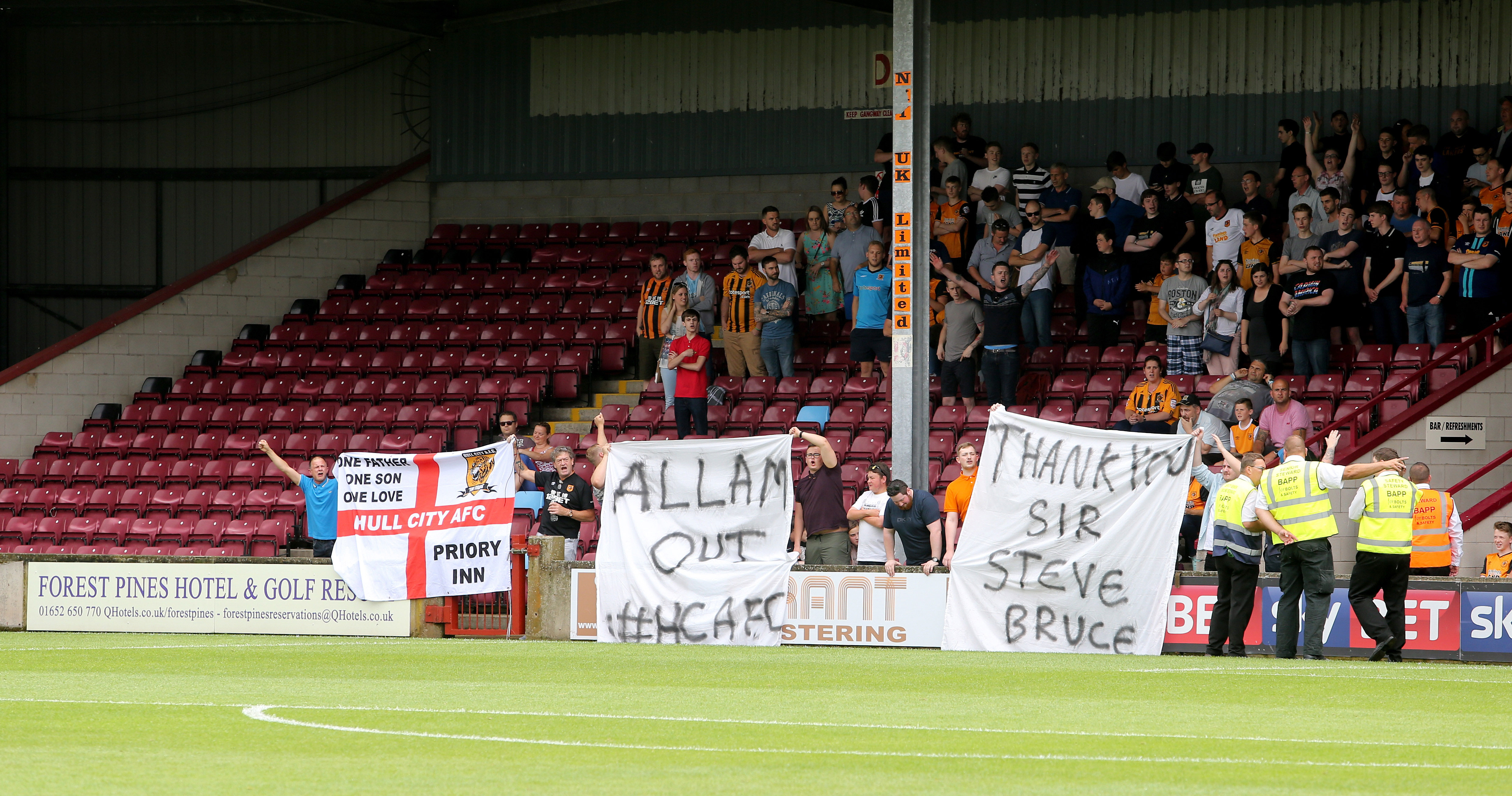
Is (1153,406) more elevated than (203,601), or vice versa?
(1153,406)

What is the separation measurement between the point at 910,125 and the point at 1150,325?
15.1 feet

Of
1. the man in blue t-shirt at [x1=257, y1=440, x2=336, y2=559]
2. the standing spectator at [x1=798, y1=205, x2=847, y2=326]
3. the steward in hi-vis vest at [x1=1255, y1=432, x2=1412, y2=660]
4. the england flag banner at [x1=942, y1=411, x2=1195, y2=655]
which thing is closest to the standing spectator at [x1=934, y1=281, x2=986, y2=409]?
the standing spectator at [x1=798, y1=205, x2=847, y2=326]

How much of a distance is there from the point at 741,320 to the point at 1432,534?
907cm

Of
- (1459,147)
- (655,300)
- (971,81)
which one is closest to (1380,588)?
(1459,147)

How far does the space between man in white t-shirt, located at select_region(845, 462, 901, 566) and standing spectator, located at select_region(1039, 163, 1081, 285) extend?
19.3 ft

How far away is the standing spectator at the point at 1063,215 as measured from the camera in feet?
71.3

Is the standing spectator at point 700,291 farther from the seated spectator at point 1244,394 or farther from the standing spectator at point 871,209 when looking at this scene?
the seated spectator at point 1244,394

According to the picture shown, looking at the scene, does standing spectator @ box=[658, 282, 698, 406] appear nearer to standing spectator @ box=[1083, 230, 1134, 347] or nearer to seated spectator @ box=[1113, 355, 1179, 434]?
standing spectator @ box=[1083, 230, 1134, 347]

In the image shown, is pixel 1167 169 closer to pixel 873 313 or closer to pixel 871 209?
pixel 871 209

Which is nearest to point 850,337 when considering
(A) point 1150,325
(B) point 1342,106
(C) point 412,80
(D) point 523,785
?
(A) point 1150,325

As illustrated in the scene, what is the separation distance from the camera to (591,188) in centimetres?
2855

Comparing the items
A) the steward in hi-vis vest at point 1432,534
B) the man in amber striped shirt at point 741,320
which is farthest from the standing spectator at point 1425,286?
the man in amber striped shirt at point 741,320

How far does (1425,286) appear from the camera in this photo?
62.7 ft

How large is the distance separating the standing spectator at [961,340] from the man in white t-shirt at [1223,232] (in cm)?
281
